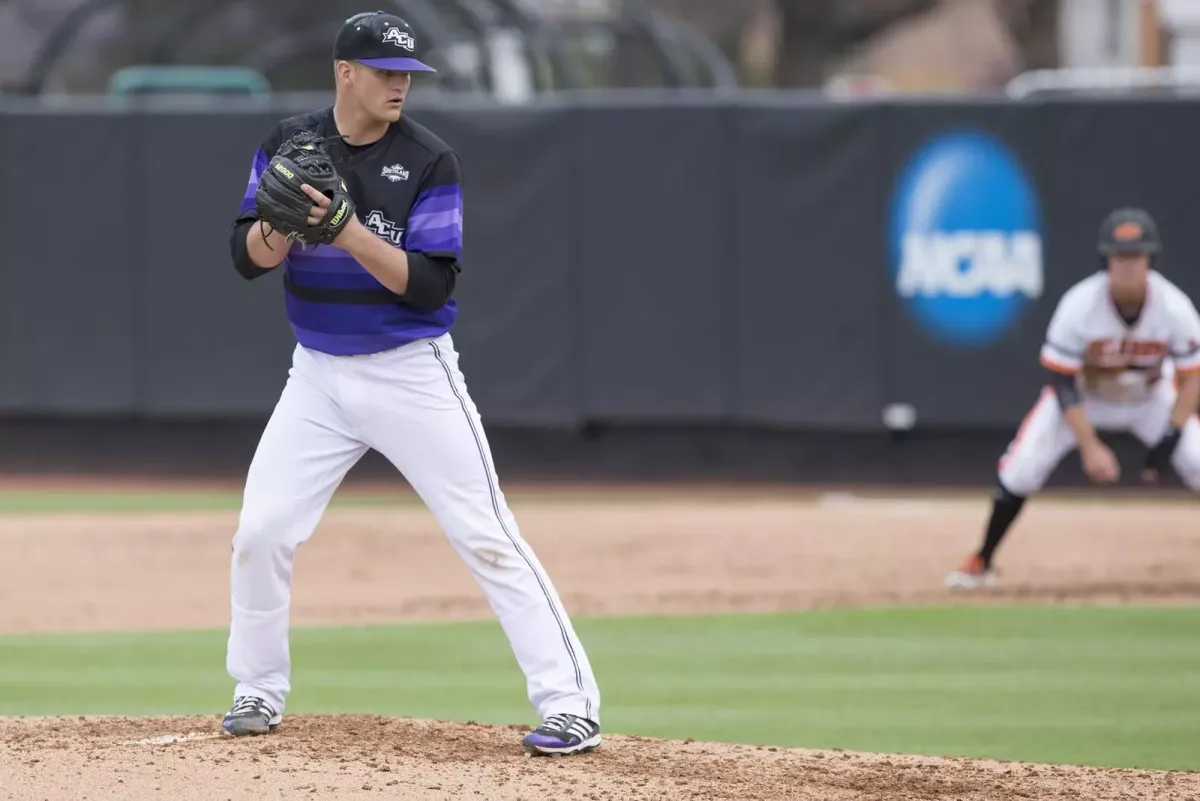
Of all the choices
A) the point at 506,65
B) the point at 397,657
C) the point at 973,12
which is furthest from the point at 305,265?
the point at 973,12

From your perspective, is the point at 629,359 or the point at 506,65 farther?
the point at 506,65

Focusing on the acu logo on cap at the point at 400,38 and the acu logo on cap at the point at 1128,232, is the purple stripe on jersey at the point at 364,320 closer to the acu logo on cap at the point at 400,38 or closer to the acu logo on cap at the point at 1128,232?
the acu logo on cap at the point at 400,38

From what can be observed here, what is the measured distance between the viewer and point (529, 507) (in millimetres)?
12977

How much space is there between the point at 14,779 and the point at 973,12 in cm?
5243

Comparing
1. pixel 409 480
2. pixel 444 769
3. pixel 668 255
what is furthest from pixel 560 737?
pixel 668 255

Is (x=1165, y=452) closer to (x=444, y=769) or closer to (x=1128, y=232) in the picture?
(x=1128, y=232)

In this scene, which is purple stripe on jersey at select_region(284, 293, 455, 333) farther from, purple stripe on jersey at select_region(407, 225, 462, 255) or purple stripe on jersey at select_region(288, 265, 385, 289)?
purple stripe on jersey at select_region(407, 225, 462, 255)

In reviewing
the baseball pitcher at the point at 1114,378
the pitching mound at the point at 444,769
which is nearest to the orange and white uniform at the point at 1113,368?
the baseball pitcher at the point at 1114,378

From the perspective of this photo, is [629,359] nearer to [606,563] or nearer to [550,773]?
[606,563]

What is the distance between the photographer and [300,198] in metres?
4.82

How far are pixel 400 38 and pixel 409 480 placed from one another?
119cm

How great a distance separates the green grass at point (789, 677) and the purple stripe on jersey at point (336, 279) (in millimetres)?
1879

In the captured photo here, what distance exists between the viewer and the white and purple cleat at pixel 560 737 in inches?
202

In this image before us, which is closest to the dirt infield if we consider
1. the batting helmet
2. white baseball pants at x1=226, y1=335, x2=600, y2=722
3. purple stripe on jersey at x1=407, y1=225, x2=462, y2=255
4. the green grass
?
white baseball pants at x1=226, y1=335, x2=600, y2=722
